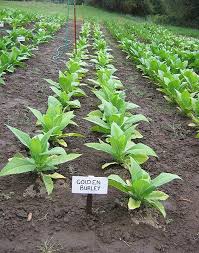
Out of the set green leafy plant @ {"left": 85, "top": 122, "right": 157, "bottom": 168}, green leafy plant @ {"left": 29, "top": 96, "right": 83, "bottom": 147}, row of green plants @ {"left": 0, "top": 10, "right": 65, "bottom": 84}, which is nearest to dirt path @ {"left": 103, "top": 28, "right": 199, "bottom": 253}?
green leafy plant @ {"left": 85, "top": 122, "right": 157, "bottom": 168}

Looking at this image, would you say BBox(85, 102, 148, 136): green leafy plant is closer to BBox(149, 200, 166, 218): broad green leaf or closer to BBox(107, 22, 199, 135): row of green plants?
BBox(107, 22, 199, 135): row of green plants

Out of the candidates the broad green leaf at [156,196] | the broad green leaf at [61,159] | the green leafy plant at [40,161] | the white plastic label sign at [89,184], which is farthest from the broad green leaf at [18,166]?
the broad green leaf at [156,196]

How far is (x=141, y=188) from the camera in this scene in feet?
9.76

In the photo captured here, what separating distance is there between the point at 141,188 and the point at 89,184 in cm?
49

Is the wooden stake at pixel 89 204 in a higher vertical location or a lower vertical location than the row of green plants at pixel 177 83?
higher

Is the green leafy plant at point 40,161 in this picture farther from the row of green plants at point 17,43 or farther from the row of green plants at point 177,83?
the row of green plants at point 17,43

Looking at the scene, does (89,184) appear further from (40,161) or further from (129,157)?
(129,157)

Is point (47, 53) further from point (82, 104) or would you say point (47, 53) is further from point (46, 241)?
point (46, 241)

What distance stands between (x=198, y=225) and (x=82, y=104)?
307 cm

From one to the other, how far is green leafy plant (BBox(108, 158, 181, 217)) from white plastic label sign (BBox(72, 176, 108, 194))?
283 millimetres

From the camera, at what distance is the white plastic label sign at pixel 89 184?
2676mm

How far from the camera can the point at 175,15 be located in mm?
38250

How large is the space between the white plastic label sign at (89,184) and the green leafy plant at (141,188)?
28cm

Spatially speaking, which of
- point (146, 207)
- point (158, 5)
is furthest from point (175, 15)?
point (146, 207)
